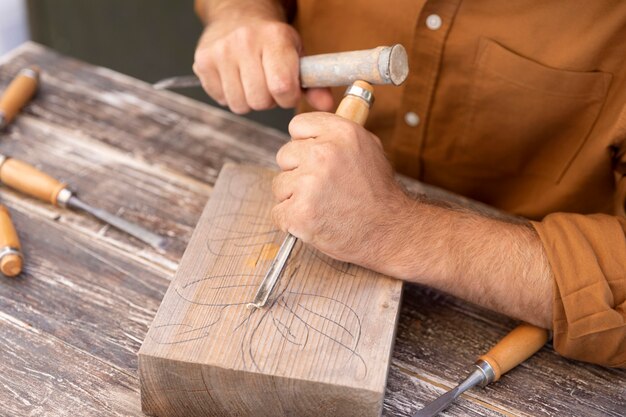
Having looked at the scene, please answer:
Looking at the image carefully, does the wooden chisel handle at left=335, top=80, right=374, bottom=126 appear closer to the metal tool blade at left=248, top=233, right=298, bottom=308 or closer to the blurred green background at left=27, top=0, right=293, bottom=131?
the metal tool blade at left=248, top=233, right=298, bottom=308

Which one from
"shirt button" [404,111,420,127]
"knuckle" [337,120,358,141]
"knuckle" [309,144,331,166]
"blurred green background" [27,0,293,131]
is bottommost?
"blurred green background" [27,0,293,131]

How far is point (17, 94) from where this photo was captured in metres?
1.43

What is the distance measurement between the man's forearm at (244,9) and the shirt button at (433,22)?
28 centimetres

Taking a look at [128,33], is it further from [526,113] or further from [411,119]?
[526,113]

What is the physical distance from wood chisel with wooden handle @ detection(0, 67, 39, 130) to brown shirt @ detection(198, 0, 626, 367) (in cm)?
55

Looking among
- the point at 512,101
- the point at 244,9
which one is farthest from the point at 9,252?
the point at 512,101

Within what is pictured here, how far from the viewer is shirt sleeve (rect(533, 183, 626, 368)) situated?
1.01 m

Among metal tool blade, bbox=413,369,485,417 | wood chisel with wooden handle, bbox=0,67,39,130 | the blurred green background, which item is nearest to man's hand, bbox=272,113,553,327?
metal tool blade, bbox=413,369,485,417

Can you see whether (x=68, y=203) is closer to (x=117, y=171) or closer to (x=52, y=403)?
(x=117, y=171)

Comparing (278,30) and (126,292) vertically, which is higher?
(278,30)

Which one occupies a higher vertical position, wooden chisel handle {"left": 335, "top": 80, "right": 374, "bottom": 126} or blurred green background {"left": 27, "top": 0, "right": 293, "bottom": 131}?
wooden chisel handle {"left": 335, "top": 80, "right": 374, "bottom": 126}

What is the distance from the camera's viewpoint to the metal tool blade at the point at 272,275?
98 centimetres

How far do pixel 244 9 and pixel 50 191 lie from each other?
483 millimetres

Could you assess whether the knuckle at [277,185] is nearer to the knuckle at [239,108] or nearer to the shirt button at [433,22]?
the knuckle at [239,108]
